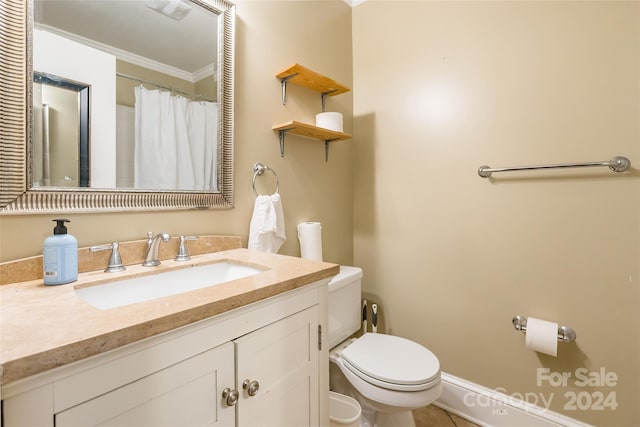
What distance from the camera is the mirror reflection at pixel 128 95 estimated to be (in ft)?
2.84

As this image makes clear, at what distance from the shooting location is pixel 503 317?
1470 millimetres

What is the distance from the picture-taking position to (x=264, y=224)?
4.37ft

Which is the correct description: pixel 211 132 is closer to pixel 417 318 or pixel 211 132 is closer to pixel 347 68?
pixel 347 68

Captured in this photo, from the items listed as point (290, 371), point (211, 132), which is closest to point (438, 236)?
point (290, 371)

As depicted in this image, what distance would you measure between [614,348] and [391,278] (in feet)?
3.26

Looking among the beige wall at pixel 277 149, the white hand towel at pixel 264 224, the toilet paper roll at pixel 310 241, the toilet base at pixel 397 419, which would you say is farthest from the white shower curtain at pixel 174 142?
the toilet base at pixel 397 419

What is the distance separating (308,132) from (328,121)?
14 cm

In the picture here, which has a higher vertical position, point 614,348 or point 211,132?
point 211,132

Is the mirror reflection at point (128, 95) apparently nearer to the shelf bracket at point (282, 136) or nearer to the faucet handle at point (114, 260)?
the faucet handle at point (114, 260)

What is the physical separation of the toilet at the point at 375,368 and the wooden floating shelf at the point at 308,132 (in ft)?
2.41

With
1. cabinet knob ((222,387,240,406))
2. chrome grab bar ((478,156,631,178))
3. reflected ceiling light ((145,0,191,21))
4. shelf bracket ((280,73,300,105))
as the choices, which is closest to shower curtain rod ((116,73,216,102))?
reflected ceiling light ((145,0,191,21))

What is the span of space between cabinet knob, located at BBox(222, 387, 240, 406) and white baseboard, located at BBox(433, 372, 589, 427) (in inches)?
55.0

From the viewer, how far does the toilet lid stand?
1165 millimetres

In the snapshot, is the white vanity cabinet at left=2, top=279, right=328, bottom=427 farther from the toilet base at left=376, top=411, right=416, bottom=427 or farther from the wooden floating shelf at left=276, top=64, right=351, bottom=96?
the wooden floating shelf at left=276, top=64, right=351, bottom=96
